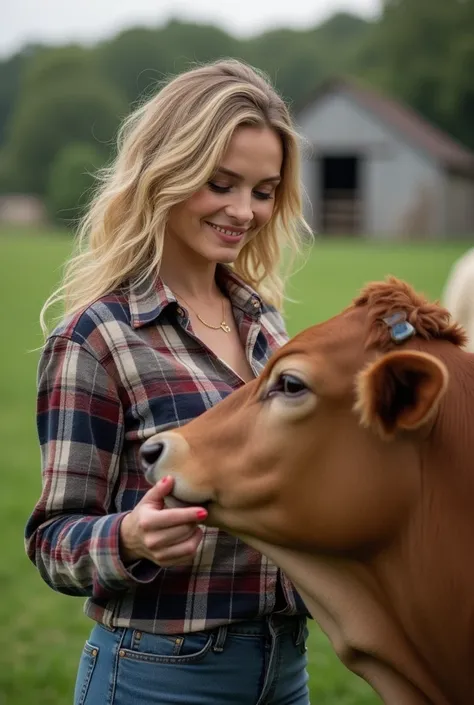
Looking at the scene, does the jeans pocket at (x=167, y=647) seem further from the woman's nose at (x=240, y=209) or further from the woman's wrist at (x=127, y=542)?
the woman's nose at (x=240, y=209)

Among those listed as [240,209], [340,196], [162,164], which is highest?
[162,164]

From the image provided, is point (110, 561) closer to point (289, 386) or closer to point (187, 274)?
point (289, 386)

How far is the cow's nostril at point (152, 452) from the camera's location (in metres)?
2.59

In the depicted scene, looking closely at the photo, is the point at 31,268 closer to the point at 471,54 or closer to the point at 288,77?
the point at 471,54

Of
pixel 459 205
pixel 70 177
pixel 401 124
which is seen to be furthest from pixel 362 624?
pixel 70 177

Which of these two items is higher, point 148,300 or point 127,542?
point 148,300

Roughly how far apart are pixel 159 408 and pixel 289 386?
1.44ft

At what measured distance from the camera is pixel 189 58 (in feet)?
158

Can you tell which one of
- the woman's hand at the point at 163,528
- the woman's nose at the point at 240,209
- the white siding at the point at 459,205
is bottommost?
the white siding at the point at 459,205

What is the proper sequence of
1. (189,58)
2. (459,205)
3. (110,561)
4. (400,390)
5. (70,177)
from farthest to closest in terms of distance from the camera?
(70,177) → (459,205) → (189,58) → (110,561) → (400,390)

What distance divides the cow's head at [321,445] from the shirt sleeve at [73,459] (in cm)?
27

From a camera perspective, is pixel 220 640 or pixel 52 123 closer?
pixel 220 640

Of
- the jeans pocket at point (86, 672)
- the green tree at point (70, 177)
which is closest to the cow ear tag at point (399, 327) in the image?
the jeans pocket at point (86, 672)

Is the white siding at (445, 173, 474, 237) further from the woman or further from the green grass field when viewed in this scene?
the woman
